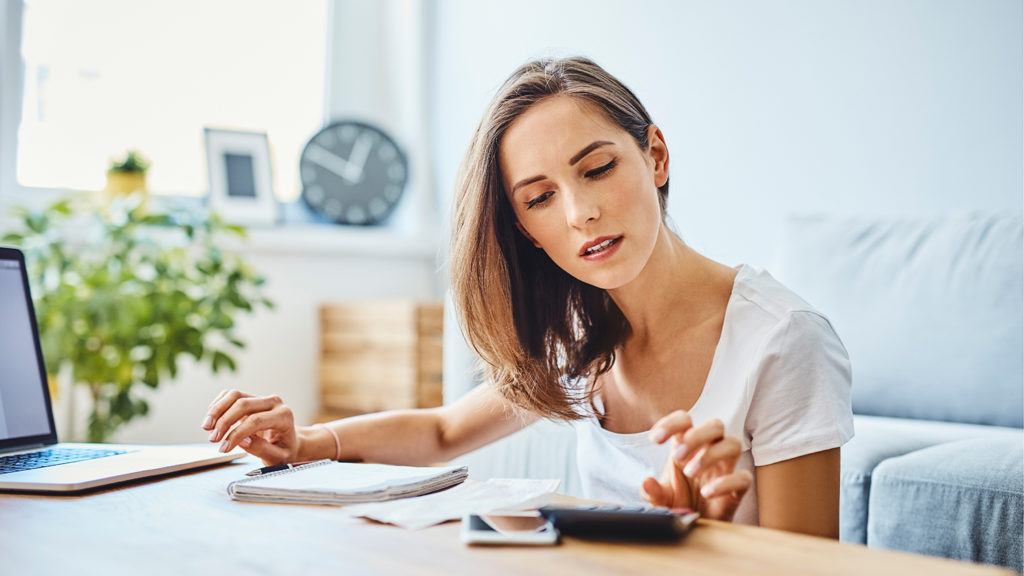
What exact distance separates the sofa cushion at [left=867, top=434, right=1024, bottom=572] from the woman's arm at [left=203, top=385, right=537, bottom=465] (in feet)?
1.98

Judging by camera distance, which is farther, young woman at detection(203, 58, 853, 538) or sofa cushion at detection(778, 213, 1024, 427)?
sofa cushion at detection(778, 213, 1024, 427)

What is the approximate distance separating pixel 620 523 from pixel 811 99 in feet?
6.72

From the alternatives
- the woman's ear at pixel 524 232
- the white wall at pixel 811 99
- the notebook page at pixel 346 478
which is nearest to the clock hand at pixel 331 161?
the white wall at pixel 811 99

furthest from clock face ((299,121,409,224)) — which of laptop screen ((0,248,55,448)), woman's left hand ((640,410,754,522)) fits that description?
woman's left hand ((640,410,754,522))

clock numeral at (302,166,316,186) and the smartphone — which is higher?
clock numeral at (302,166,316,186)

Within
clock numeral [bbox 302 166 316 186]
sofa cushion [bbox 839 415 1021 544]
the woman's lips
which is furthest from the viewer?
clock numeral [bbox 302 166 316 186]

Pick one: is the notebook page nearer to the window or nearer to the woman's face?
the woman's face

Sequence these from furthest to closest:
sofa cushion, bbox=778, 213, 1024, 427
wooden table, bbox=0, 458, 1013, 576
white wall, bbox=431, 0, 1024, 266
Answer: white wall, bbox=431, 0, 1024, 266 → sofa cushion, bbox=778, 213, 1024, 427 → wooden table, bbox=0, 458, 1013, 576

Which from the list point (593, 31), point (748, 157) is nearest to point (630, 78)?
point (593, 31)

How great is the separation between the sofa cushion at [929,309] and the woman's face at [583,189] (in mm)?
1065

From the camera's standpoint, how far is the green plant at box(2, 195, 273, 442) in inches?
89.6

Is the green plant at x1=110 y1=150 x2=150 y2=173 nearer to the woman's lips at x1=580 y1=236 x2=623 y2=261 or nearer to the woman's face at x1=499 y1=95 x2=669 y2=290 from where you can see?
the woman's face at x1=499 y1=95 x2=669 y2=290

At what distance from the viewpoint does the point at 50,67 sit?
2963 mm

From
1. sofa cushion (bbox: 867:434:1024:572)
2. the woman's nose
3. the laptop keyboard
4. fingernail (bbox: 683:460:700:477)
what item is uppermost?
the woman's nose
